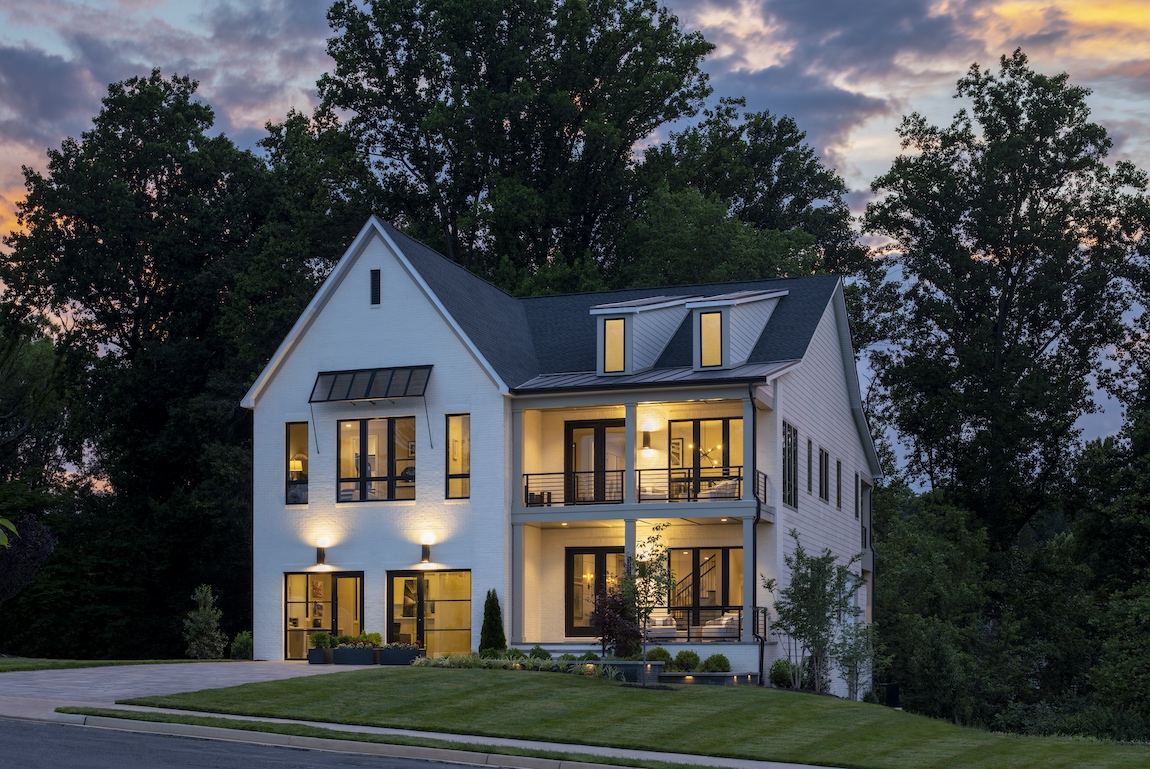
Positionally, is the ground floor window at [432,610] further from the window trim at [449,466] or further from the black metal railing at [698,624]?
the black metal railing at [698,624]

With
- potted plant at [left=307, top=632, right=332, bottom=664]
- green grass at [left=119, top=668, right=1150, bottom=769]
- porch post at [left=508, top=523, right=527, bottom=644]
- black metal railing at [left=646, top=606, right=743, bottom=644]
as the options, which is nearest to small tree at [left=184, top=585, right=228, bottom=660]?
potted plant at [left=307, top=632, right=332, bottom=664]

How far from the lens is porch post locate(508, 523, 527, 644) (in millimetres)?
32719

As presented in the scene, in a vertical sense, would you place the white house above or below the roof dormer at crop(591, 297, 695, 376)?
below

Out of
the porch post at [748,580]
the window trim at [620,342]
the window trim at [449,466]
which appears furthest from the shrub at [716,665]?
the window trim at [620,342]

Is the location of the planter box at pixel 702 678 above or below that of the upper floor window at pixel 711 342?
below

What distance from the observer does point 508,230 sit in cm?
5200

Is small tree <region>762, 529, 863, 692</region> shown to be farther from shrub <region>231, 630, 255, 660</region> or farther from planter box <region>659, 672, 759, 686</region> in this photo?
shrub <region>231, 630, 255, 660</region>

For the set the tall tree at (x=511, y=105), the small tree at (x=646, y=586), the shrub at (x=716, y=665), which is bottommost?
the shrub at (x=716, y=665)

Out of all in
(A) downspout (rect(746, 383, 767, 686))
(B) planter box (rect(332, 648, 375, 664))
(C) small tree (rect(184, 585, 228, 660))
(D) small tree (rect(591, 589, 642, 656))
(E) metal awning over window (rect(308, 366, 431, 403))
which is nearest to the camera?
(D) small tree (rect(591, 589, 642, 656))

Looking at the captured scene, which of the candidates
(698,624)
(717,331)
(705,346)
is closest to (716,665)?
(698,624)

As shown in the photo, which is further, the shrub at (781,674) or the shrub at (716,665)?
the shrub at (716,665)

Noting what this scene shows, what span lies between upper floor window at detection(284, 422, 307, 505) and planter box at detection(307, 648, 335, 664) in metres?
4.51

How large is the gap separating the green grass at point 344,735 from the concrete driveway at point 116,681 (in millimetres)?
1264

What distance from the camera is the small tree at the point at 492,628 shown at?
31609 millimetres
